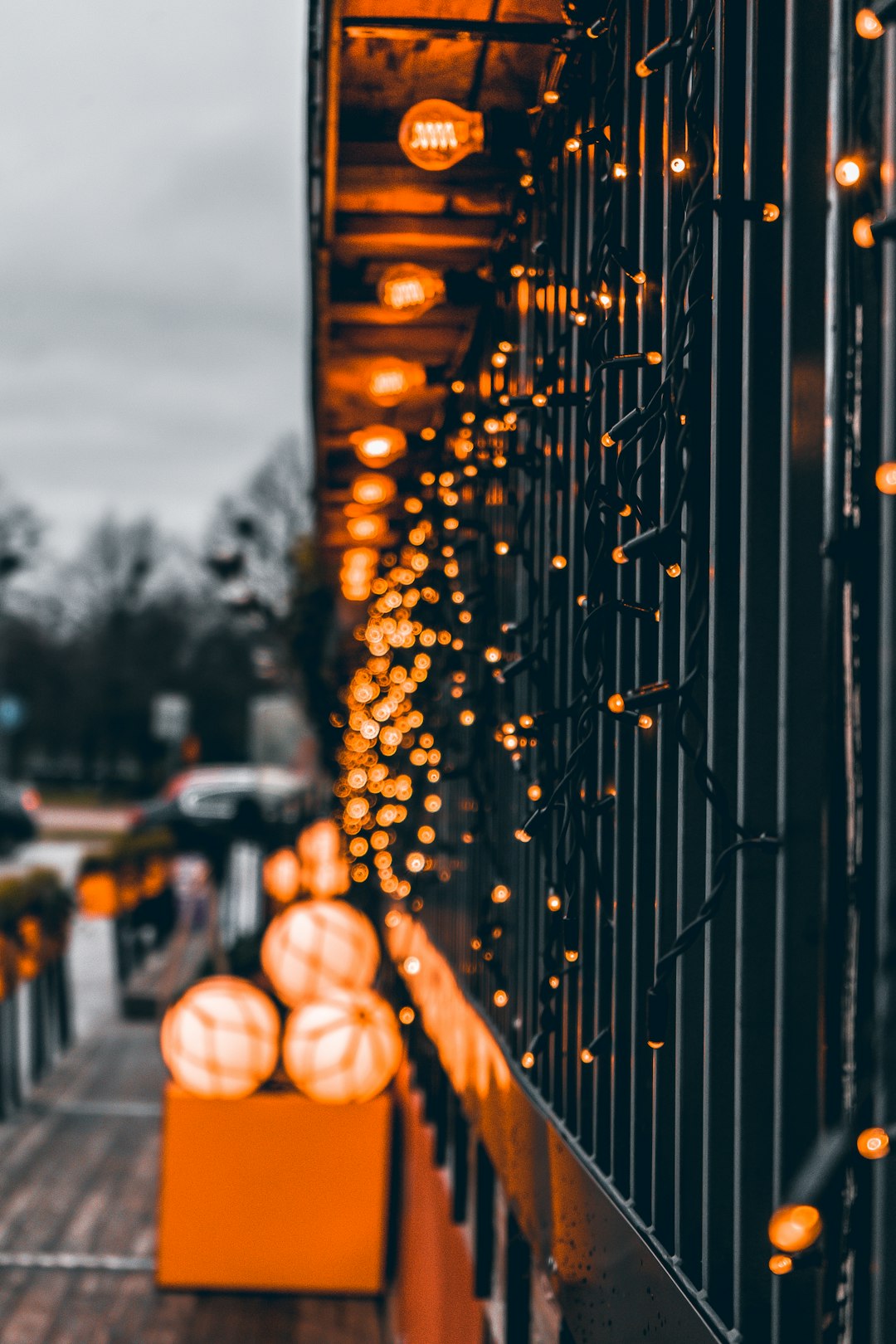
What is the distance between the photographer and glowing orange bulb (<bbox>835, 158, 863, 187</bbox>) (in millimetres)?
1146

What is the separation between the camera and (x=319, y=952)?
6.01m

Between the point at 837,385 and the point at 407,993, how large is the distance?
468cm

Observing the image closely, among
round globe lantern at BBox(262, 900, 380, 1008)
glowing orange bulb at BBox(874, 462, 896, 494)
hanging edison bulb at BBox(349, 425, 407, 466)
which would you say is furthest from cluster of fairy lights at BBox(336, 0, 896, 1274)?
round globe lantern at BBox(262, 900, 380, 1008)

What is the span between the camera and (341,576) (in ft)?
35.0

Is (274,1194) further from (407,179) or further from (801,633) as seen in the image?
(801,633)

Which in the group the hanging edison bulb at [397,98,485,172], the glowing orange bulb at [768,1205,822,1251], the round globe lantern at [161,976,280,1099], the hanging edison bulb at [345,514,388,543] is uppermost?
the hanging edison bulb at [397,98,485,172]

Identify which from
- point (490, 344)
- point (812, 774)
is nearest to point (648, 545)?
point (812, 774)

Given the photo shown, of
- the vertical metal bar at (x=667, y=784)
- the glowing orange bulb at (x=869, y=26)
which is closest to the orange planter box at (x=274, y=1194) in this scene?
the vertical metal bar at (x=667, y=784)

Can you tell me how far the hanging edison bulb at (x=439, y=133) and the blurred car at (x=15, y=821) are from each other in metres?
23.3

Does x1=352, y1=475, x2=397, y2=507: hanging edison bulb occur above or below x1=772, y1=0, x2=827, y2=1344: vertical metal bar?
above

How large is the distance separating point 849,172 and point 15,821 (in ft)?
82.7

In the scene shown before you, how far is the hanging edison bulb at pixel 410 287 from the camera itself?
3617 mm

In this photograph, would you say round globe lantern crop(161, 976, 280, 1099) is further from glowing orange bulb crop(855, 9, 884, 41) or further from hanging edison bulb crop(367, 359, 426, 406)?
glowing orange bulb crop(855, 9, 884, 41)

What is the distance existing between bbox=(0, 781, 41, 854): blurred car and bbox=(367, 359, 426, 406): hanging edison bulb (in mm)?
21438
